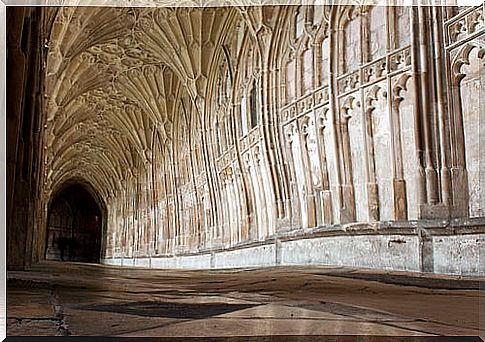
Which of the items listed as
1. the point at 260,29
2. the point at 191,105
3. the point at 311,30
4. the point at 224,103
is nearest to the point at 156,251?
the point at 191,105

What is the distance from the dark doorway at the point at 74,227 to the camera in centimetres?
3734

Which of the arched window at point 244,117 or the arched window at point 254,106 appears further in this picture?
the arched window at point 244,117

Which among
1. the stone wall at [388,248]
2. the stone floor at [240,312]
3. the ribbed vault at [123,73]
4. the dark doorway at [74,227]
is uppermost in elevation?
the ribbed vault at [123,73]

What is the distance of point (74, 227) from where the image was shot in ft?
125

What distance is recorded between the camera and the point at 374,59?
7.73m

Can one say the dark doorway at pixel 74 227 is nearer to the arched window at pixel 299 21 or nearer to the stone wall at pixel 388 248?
the stone wall at pixel 388 248

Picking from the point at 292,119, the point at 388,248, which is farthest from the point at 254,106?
the point at 388,248

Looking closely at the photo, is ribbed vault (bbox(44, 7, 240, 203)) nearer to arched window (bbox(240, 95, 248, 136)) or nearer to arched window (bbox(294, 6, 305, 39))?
arched window (bbox(240, 95, 248, 136))

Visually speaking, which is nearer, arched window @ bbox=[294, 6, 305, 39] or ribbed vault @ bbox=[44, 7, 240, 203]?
arched window @ bbox=[294, 6, 305, 39]

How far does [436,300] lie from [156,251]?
17.7 metres

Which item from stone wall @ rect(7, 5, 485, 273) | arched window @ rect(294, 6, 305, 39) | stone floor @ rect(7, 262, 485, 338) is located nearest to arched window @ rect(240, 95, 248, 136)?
stone wall @ rect(7, 5, 485, 273)

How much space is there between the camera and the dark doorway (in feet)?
123

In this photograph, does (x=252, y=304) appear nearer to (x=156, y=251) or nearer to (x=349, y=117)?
(x=349, y=117)

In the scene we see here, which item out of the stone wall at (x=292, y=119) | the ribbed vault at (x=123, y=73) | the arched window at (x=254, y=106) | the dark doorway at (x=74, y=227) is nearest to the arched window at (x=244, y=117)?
the stone wall at (x=292, y=119)
